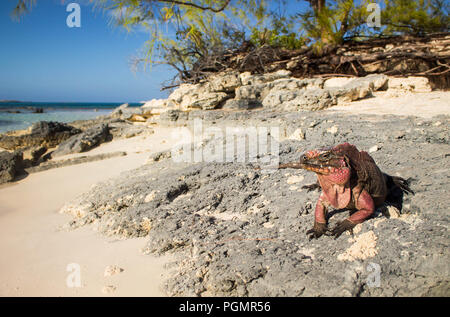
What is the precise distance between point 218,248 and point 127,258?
0.75 m

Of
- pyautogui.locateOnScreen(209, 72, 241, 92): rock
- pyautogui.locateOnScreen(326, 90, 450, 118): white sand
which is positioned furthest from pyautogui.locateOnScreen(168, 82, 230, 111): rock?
pyautogui.locateOnScreen(326, 90, 450, 118): white sand

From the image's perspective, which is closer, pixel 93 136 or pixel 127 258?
pixel 127 258

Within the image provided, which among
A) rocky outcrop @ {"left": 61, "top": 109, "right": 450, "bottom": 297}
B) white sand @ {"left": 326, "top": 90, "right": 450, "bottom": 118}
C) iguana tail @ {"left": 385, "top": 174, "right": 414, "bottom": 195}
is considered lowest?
rocky outcrop @ {"left": 61, "top": 109, "right": 450, "bottom": 297}

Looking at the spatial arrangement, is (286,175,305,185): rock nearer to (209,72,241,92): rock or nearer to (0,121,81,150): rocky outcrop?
(209,72,241,92): rock

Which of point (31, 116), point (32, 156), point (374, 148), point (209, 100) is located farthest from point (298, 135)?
point (31, 116)

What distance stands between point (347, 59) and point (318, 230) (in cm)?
653

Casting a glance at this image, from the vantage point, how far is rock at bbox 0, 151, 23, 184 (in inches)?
184

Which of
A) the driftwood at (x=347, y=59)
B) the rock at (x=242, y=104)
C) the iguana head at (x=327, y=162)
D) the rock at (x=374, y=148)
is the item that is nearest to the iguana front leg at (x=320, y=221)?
the iguana head at (x=327, y=162)

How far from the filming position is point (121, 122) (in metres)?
8.79

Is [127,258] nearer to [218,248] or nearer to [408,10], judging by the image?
[218,248]

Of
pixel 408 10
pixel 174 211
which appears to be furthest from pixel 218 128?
pixel 408 10

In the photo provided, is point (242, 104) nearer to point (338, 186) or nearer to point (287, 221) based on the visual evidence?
point (287, 221)

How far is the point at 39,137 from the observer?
7434 millimetres

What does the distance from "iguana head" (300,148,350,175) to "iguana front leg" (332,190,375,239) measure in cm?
24
